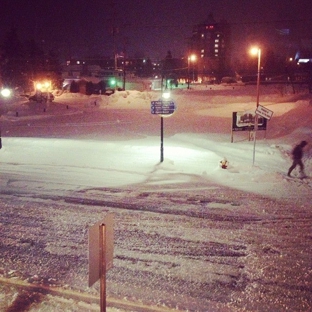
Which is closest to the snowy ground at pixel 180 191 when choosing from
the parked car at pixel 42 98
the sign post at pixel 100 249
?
the sign post at pixel 100 249

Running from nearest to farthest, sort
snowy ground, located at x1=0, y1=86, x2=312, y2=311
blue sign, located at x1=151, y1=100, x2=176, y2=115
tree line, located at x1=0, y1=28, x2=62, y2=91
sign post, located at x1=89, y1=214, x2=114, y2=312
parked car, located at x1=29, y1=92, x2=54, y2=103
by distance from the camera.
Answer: sign post, located at x1=89, y1=214, x2=114, y2=312
snowy ground, located at x1=0, y1=86, x2=312, y2=311
blue sign, located at x1=151, y1=100, x2=176, y2=115
parked car, located at x1=29, y1=92, x2=54, y2=103
tree line, located at x1=0, y1=28, x2=62, y2=91

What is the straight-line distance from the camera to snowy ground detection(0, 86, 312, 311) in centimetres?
698

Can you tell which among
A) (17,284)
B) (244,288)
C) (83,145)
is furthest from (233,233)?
(83,145)

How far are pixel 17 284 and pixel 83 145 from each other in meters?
14.7

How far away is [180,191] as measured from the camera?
40.9 feet

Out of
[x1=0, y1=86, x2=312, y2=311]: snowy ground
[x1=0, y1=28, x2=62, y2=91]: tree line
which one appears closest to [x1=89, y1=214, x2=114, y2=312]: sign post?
[x1=0, y1=86, x2=312, y2=311]: snowy ground

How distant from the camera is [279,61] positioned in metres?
90.5

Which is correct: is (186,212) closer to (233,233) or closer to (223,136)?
(233,233)

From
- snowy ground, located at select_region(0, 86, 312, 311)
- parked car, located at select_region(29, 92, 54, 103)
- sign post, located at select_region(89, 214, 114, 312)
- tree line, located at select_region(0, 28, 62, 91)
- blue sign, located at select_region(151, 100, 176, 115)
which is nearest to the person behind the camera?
sign post, located at select_region(89, 214, 114, 312)

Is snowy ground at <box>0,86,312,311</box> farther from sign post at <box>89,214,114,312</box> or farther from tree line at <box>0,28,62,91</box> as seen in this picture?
tree line at <box>0,28,62,91</box>

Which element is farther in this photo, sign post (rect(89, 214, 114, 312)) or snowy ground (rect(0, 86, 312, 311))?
snowy ground (rect(0, 86, 312, 311))

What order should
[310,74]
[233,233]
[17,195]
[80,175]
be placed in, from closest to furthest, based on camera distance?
[233,233]
[17,195]
[80,175]
[310,74]

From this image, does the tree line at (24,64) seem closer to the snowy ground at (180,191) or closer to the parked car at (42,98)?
the parked car at (42,98)

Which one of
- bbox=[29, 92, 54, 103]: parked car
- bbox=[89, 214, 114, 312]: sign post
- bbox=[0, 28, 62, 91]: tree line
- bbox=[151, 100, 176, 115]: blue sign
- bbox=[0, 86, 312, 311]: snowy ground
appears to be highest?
bbox=[0, 28, 62, 91]: tree line
